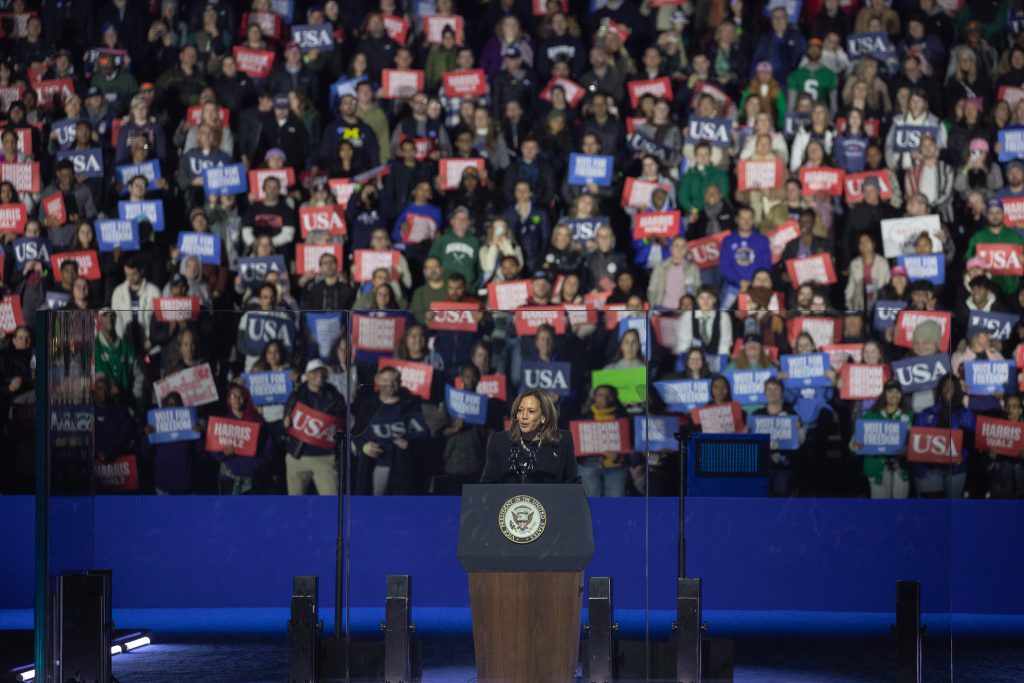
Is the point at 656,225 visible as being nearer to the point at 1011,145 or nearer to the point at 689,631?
the point at 1011,145

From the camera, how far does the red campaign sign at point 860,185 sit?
545 inches

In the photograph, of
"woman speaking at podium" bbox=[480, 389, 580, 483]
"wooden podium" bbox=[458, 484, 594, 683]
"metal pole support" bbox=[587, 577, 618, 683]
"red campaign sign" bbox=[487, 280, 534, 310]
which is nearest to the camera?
"wooden podium" bbox=[458, 484, 594, 683]

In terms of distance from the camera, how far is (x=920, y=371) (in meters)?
7.79

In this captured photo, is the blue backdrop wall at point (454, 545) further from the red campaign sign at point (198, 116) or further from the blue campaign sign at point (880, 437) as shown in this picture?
the red campaign sign at point (198, 116)

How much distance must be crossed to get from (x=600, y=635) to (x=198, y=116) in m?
9.14

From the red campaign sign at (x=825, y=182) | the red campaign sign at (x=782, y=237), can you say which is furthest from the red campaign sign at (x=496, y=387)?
the red campaign sign at (x=825, y=182)

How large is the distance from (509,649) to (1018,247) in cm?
813

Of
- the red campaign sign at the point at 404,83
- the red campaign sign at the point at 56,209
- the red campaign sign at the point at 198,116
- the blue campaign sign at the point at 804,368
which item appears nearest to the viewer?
the blue campaign sign at the point at 804,368

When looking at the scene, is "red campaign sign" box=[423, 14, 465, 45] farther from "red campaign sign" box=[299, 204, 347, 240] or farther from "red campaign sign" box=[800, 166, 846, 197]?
"red campaign sign" box=[800, 166, 846, 197]

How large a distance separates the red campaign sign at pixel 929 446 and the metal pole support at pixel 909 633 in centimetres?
63

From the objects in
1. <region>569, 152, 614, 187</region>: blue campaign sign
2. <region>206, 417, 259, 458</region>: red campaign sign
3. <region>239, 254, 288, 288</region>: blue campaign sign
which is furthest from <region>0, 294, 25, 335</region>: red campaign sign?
<region>206, 417, 259, 458</region>: red campaign sign

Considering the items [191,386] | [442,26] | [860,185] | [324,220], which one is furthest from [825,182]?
[191,386]

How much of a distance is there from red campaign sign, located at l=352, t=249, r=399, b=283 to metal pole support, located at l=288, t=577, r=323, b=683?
6199mm

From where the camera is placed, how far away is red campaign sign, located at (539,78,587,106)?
14891 mm
